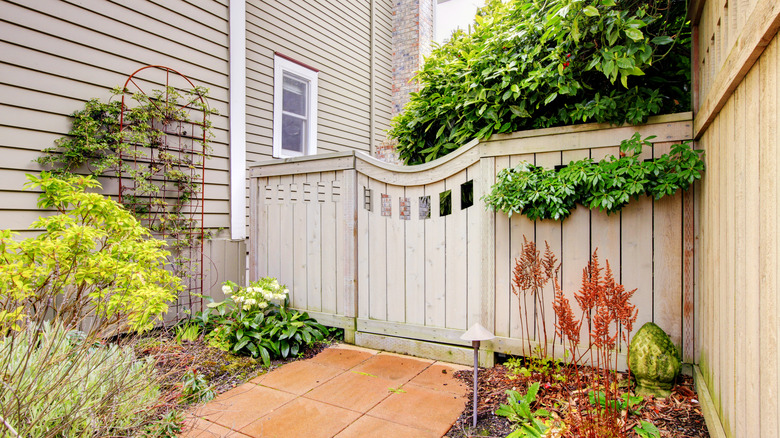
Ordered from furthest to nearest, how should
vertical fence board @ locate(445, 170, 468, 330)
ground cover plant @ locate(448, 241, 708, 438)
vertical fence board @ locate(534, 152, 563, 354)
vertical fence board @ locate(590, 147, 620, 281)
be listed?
vertical fence board @ locate(445, 170, 468, 330) < vertical fence board @ locate(534, 152, 563, 354) < vertical fence board @ locate(590, 147, 620, 281) < ground cover plant @ locate(448, 241, 708, 438)

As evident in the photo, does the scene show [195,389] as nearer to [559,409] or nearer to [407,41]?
[559,409]

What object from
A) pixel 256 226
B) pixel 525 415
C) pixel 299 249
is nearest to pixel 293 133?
pixel 256 226

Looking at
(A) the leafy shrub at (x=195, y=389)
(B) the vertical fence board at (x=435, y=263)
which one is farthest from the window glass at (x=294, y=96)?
(A) the leafy shrub at (x=195, y=389)

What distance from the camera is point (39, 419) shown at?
1.36 metres

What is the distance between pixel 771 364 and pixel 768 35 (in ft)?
3.03

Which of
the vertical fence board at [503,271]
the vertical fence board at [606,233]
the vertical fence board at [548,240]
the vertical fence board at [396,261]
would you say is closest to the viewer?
the vertical fence board at [606,233]

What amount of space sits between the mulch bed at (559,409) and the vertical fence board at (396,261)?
3.27 feet

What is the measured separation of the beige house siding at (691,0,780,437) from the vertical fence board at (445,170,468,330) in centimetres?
143

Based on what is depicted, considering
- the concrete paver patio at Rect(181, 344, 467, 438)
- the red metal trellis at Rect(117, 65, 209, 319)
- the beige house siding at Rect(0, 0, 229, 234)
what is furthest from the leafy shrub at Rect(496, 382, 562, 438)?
the beige house siding at Rect(0, 0, 229, 234)

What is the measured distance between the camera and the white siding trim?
4.75 metres

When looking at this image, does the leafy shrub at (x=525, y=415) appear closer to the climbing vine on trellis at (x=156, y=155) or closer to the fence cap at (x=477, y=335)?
the fence cap at (x=477, y=335)

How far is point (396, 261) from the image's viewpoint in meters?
3.45

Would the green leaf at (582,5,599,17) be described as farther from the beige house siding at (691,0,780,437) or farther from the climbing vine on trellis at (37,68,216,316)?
the climbing vine on trellis at (37,68,216,316)

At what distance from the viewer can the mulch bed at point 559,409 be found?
2.00 metres
